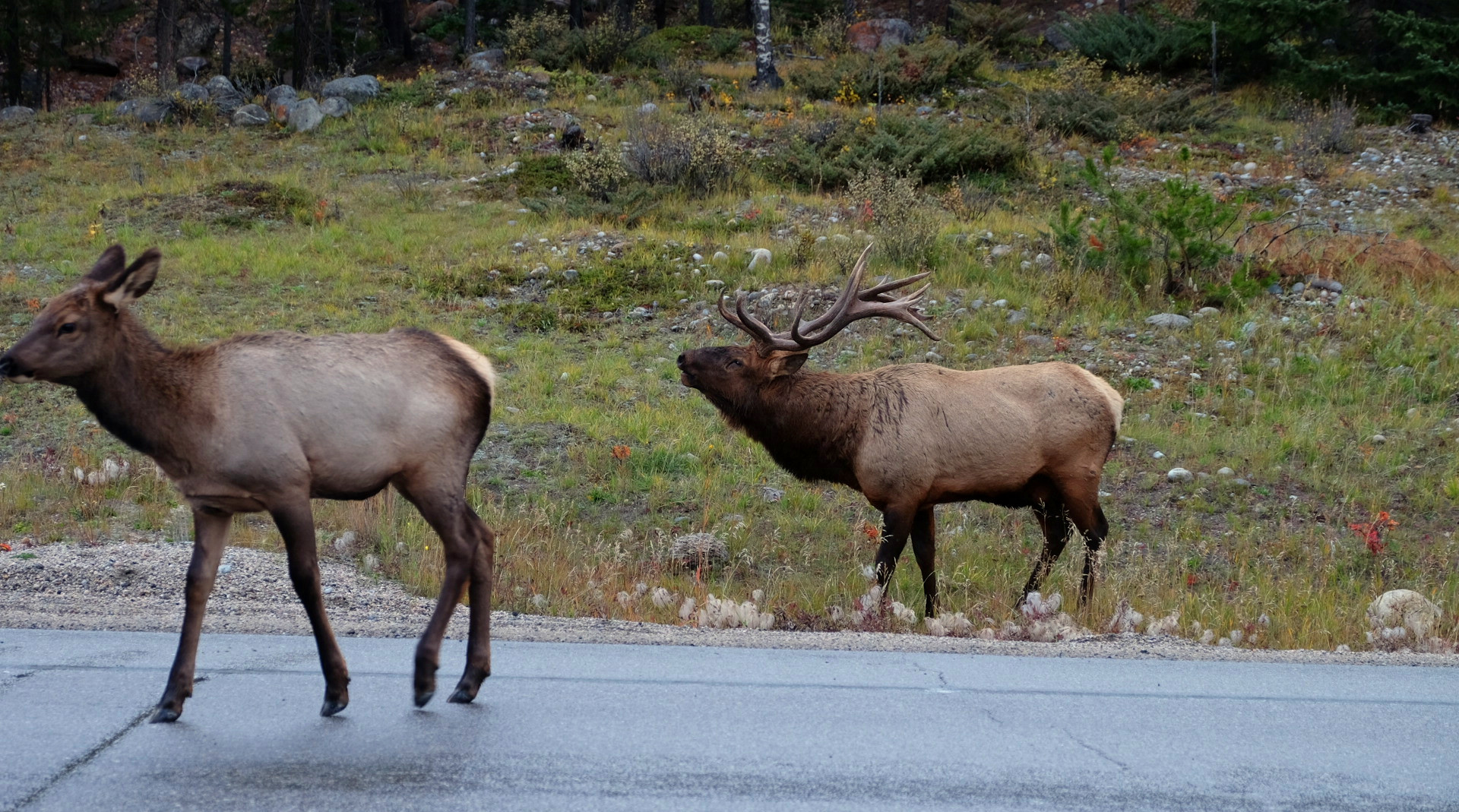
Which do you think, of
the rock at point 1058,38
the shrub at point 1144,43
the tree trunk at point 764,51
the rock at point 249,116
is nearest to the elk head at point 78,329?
the rock at point 249,116

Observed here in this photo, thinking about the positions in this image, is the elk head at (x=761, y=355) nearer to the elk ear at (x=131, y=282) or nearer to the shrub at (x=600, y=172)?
the elk ear at (x=131, y=282)

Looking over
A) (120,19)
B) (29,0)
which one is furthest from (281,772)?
(120,19)

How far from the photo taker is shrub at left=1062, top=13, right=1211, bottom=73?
1117 inches

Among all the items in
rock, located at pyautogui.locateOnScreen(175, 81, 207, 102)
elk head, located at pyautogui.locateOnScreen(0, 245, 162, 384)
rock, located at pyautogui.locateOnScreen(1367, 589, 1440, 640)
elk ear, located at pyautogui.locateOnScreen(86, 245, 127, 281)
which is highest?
elk ear, located at pyautogui.locateOnScreen(86, 245, 127, 281)

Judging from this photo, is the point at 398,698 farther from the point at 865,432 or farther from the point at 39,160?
the point at 39,160

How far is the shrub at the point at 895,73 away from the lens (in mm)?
25688

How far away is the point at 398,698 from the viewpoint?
5254 millimetres

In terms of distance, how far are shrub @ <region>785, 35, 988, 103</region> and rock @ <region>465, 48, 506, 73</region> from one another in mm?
6596

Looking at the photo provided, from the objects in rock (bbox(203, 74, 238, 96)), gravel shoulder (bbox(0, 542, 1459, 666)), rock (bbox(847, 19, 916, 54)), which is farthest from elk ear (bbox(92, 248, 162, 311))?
rock (bbox(847, 19, 916, 54))

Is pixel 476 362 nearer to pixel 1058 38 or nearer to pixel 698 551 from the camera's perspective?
pixel 698 551

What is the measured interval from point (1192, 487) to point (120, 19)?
34.0 m

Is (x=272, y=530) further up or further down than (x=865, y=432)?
further down

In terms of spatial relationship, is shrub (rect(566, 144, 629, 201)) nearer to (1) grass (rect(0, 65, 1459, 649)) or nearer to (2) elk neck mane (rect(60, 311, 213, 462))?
(1) grass (rect(0, 65, 1459, 649))

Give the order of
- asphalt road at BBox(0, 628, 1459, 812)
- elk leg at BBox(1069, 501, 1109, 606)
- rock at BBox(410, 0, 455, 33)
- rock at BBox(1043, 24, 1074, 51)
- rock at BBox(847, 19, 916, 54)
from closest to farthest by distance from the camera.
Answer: asphalt road at BBox(0, 628, 1459, 812) < elk leg at BBox(1069, 501, 1109, 606) < rock at BBox(847, 19, 916, 54) < rock at BBox(1043, 24, 1074, 51) < rock at BBox(410, 0, 455, 33)
